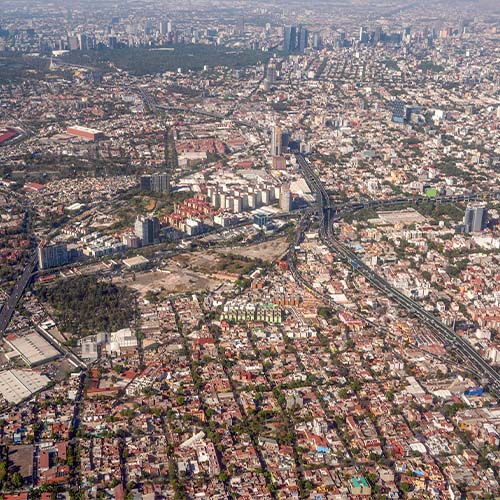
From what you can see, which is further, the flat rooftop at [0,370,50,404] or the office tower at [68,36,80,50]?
the office tower at [68,36,80,50]

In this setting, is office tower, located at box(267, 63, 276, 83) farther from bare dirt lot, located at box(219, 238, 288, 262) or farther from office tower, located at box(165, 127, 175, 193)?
bare dirt lot, located at box(219, 238, 288, 262)

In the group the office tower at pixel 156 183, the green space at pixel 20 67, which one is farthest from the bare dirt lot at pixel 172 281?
the green space at pixel 20 67

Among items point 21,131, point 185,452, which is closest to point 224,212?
point 185,452

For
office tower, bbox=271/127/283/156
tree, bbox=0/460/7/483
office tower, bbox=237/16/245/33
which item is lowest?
office tower, bbox=237/16/245/33

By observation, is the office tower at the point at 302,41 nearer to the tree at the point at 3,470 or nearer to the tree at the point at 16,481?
the tree at the point at 3,470

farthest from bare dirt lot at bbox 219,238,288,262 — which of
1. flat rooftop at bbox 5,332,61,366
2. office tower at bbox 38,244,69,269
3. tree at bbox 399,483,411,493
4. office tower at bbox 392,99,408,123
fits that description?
office tower at bbox 392,99,408,123

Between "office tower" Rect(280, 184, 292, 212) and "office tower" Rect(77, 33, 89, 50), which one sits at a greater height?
"office tower" Rect(280, 184, 292, 212)
